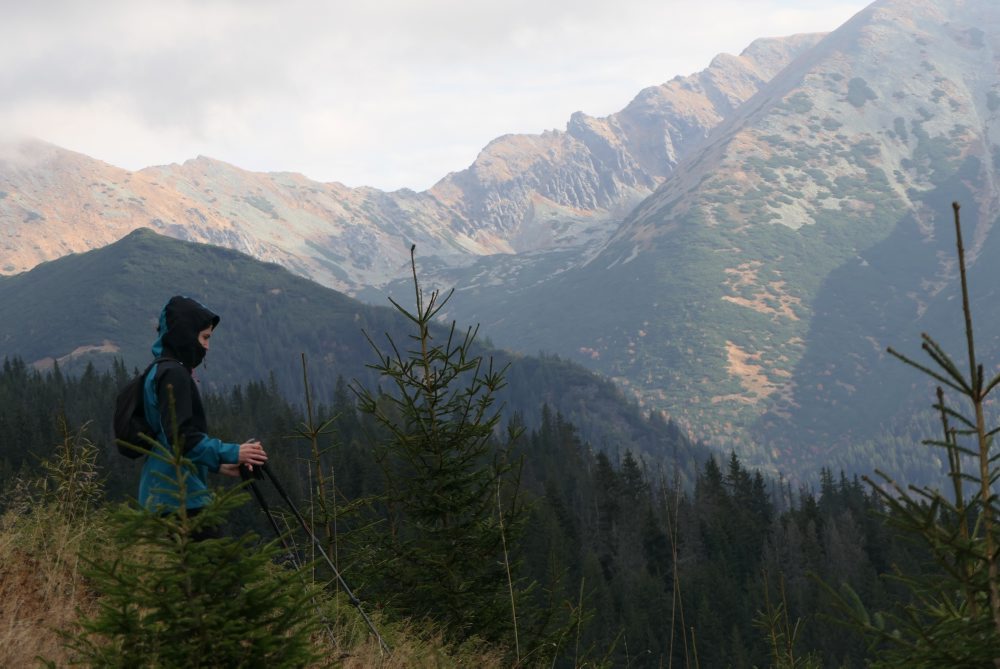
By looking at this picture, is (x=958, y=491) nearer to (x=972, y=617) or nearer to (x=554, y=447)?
(x=972, y=617)

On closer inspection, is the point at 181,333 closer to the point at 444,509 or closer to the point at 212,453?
the point at 212,453

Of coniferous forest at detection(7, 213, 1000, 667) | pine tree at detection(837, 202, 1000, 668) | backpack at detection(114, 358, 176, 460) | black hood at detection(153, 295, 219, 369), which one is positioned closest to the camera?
pine tree at detection(837, 202, 1000, 668)

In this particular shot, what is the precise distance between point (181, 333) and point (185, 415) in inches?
27.7

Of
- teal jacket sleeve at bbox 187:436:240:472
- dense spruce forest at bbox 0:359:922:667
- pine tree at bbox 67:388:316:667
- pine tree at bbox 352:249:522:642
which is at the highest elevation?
teal jacket sleeve at bbox 187:436:240:472

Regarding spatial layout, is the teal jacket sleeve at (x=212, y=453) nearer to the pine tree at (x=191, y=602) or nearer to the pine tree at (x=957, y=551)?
the pine tree at (x=191, y=602)

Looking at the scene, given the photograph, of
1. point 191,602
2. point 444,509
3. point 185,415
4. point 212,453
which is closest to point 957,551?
point 191,602

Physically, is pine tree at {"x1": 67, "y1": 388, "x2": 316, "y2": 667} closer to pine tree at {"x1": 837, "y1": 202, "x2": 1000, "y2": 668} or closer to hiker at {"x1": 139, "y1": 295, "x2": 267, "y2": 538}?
hiker at {"x1": 139, "y1": 295, "x2": 267, "y2": 538}

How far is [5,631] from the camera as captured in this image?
6.43 metres

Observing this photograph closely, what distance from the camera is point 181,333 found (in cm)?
667

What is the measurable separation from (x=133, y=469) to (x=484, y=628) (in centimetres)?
10967

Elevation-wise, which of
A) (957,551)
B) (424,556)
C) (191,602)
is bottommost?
(424,556)

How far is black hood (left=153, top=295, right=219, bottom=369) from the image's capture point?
6.65m

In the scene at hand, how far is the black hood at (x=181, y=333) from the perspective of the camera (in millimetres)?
6648

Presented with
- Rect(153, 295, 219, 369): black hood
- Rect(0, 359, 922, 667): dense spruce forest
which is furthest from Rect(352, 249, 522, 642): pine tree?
Rect(0, 359, 922, 667): dense spruce forest
